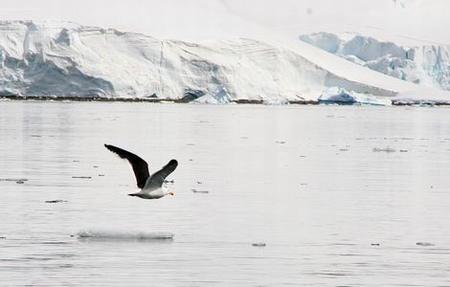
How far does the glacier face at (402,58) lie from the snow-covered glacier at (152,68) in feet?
29.5

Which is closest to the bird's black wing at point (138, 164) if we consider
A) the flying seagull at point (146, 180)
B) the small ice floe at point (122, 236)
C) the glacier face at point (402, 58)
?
the flying seagull at point (146, 180)

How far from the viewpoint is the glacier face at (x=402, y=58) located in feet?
273

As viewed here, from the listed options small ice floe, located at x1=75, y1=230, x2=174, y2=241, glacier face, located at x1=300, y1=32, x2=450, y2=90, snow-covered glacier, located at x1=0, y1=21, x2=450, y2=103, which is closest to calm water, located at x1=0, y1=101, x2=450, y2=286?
small ice floe, located at x1=75, y1=230, x2=174, y2=241

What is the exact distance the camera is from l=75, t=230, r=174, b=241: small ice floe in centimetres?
1085

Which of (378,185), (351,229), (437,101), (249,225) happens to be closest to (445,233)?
(351,229)

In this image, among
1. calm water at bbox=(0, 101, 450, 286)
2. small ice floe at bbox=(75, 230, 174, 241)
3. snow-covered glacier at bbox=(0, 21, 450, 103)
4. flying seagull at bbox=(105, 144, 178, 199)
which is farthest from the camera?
snow-covered glacier at bbox=(0, 21, 450, 103)

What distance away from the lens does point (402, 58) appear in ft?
287

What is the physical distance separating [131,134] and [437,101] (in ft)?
166

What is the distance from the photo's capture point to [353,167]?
67.6ft

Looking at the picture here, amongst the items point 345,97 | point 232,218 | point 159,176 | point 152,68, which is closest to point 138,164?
point 159,176

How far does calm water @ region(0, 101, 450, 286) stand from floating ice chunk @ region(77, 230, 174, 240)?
80mm

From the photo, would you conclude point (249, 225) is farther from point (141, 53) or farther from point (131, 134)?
point (141, 53)

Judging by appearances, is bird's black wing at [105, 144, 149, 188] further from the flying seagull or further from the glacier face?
the glacier face

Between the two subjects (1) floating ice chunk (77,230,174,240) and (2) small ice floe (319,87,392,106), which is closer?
(1) floating ice chunk (77,230,174,240)
